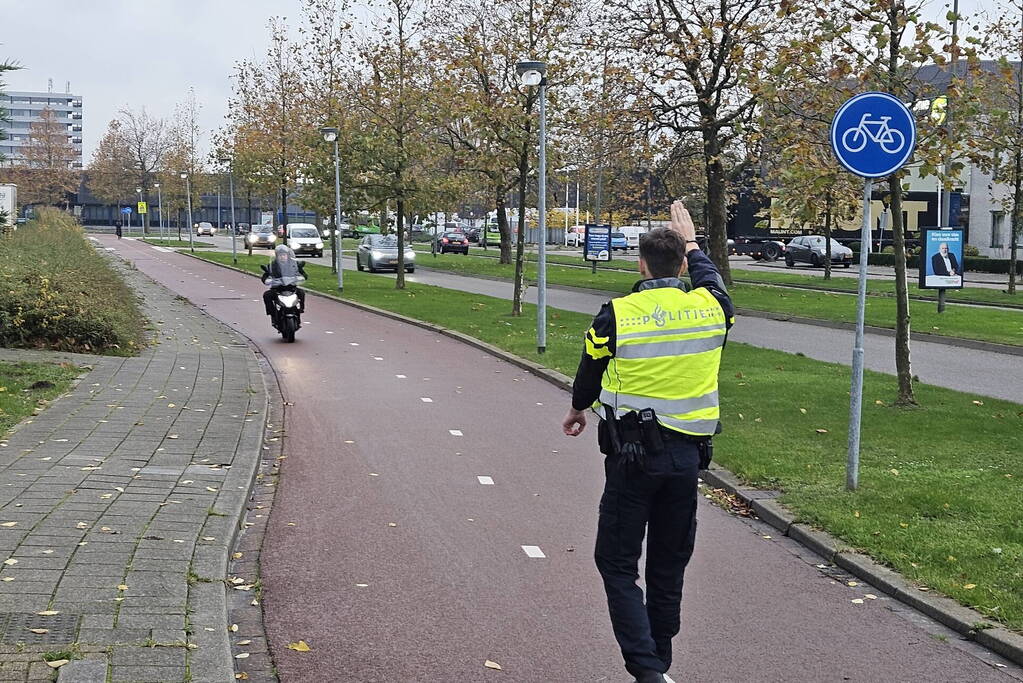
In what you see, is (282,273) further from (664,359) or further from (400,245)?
(664,359)

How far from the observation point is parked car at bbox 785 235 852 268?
171ft

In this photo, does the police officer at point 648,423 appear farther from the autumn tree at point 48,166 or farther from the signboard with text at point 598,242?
the autumn tree at point 48,166

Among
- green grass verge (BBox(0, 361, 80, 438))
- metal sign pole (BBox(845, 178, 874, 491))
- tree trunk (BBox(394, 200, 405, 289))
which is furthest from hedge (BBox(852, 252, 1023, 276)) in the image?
metal sign pole (BBox(845, 178, 874, 491))

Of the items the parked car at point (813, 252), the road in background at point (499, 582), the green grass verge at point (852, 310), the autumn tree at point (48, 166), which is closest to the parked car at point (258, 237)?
the green grass verge at point (852, 310)

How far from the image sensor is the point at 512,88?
24.2 m

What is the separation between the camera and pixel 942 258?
21625 mm

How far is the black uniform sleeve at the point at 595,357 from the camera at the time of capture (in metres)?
4.37

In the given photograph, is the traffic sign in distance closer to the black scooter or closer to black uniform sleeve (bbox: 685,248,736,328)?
black uniform sleeve (bbox: 685,248,736,328)

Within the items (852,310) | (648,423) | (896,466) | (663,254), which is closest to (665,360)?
(648,423)

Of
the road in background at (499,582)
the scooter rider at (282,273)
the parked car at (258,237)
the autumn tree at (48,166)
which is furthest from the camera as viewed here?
the autumn tree at (48,166)

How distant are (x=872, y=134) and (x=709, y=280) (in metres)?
4.07

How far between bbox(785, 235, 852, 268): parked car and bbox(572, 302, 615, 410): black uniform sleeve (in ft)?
162

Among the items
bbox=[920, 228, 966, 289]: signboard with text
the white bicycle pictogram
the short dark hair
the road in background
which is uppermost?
the white bicycle pictogram

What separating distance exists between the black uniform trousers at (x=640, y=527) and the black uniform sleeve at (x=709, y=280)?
577 millimetres
